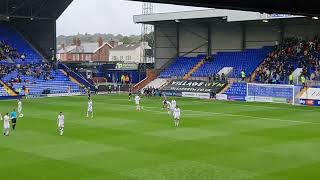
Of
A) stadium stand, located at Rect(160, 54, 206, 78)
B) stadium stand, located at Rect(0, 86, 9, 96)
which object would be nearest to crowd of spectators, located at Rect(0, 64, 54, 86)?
stadium stand, located at Rect(0, 86, 9, 96)

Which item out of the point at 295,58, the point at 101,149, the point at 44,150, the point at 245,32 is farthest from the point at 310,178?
the point at 245,32

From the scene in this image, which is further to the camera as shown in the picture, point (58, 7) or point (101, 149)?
Answer: point (58, 7)

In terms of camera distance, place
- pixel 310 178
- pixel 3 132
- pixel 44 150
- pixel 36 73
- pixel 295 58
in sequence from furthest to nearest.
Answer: pixel 36 73 < pixel 295 58 < pixel 3 132 < pixel 44 150 < pixel 310 178

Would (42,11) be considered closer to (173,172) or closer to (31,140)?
(31,140)

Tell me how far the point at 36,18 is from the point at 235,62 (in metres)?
28.3

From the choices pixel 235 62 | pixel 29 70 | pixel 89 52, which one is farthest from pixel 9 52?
pixel 89 52

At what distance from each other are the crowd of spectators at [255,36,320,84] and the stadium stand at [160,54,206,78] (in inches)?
464

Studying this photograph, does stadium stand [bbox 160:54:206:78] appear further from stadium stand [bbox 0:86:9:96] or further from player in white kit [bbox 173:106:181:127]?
player in white kit [bbox 173:106:181:127]

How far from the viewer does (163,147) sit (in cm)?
2689

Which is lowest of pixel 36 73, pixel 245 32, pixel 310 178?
pixel 310 178

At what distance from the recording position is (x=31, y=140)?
95.3 feet

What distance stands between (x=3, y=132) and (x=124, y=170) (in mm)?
13784

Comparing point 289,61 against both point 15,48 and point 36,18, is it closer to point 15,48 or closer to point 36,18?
point 36,18

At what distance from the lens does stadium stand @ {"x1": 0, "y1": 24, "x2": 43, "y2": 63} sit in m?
74.4
